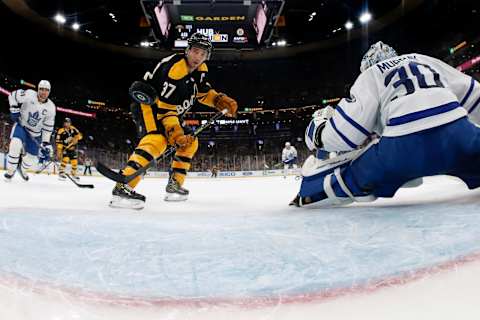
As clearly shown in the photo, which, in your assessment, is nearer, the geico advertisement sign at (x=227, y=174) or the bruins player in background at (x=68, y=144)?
the bruins player in background at (x=68, y=144)

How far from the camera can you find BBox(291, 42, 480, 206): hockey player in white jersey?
3.83 feet

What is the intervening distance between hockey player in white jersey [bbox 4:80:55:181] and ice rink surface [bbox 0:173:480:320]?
3803 mm

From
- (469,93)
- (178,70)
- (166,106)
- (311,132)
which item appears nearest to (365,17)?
(178,70)

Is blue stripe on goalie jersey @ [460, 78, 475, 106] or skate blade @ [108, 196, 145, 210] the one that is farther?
skate blade @ [108, 196, 145, 210]

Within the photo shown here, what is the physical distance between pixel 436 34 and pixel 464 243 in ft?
53.6

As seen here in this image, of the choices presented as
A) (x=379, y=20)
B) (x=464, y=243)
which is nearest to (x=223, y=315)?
(x=464, y=243)

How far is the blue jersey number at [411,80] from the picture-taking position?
1211 millimetres

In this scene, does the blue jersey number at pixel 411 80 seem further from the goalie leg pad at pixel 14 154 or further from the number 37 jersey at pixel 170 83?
the goalie leg pad at pixel 14 154

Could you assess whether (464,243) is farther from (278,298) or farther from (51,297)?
(51,297)

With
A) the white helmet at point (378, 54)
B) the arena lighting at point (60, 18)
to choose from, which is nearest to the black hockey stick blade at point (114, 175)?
the white helmet at point (378, 54)

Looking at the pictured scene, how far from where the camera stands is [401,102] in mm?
1199

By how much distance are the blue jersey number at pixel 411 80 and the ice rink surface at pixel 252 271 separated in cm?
45

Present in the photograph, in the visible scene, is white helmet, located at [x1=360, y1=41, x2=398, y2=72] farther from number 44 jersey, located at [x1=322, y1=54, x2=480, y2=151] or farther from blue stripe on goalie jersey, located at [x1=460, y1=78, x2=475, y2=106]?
blue stripe on goalie jersey, located at [x1=460, y1=78, x2=475, y2=106]

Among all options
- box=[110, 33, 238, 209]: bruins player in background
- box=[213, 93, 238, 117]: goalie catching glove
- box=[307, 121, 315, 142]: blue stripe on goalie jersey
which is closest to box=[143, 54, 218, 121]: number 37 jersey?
box=[110, 33, 238, 209]: bruins player in background
